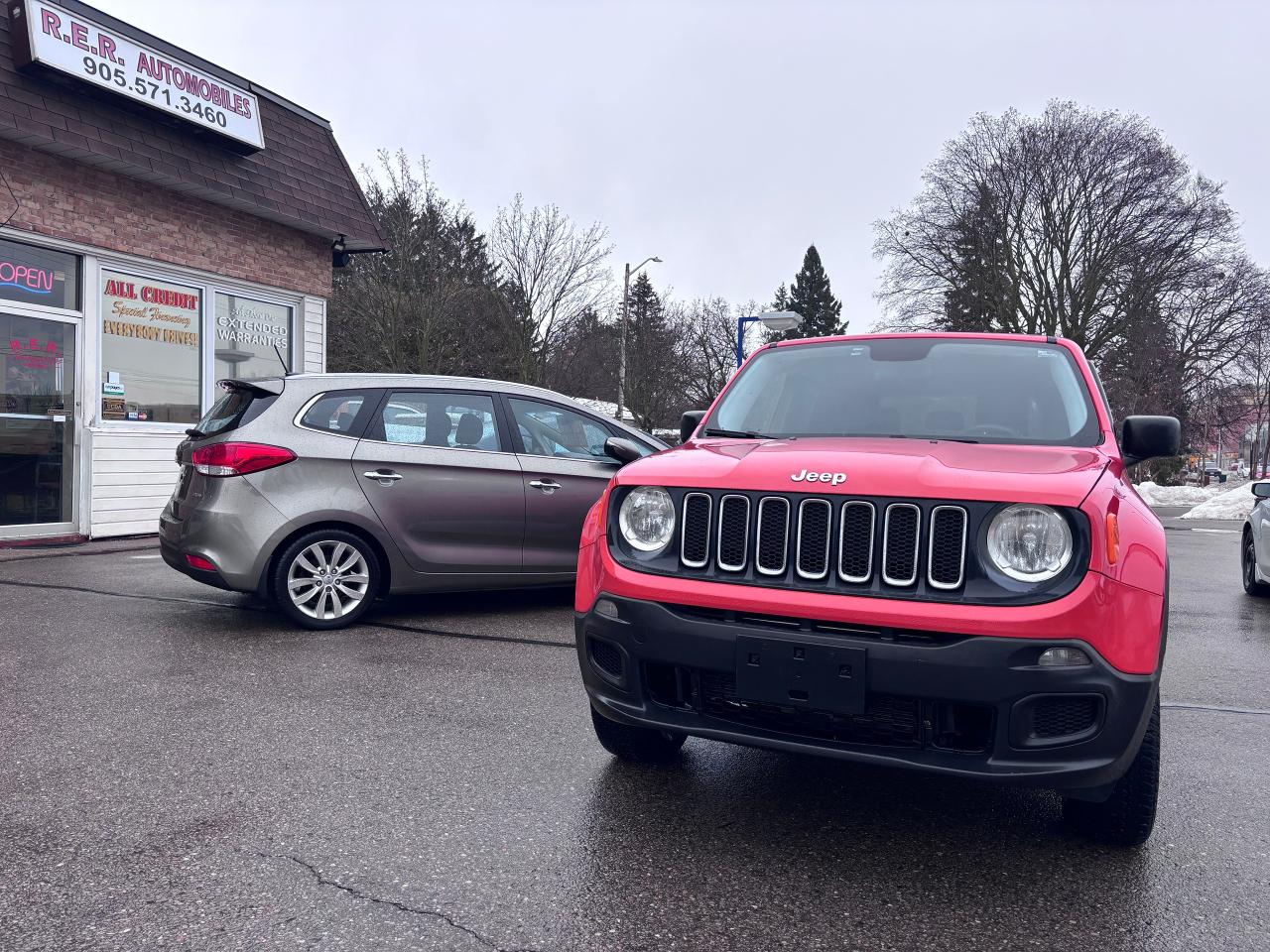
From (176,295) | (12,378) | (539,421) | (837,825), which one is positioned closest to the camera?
(837,825)

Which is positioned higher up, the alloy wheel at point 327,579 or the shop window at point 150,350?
the shop window at point 150,350

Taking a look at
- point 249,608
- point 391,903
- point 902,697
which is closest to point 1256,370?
point 249,608

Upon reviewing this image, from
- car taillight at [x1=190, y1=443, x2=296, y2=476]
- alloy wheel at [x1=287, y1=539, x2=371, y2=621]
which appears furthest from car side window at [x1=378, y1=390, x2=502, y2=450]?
alloy wheel at [x1=287, y1=539, x2=371, y2=621]

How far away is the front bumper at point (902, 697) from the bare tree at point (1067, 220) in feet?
100

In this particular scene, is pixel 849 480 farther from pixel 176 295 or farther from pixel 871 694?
pixel 176 295

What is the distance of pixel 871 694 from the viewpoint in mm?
2602

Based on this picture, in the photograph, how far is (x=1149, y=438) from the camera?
362cm

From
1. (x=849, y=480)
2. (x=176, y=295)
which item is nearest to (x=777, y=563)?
(x=849, y=480)

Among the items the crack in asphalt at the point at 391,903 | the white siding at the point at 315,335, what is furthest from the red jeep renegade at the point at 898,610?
the white siding at the point at 315,335

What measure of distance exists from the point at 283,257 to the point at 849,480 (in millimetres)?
11577

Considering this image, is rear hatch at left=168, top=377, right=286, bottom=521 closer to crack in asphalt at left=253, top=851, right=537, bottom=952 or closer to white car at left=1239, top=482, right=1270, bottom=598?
crack in asphalt at left=253, top=851, right=537, bottom=952

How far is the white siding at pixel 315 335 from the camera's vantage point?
13266 mm

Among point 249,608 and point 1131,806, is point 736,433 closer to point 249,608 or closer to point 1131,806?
point 1131,806

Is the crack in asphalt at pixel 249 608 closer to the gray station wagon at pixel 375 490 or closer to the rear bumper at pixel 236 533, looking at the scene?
the gray station wagon at pixel 375 490
